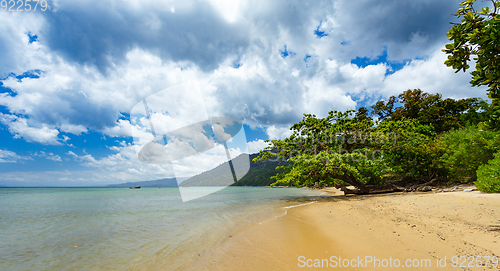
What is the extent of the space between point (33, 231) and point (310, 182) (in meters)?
16.2

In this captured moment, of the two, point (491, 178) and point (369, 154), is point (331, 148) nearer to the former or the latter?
point (369, 154)

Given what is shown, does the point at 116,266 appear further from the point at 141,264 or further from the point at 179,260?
the point at 179,260

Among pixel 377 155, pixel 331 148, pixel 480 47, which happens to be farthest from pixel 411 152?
pixel 480 47

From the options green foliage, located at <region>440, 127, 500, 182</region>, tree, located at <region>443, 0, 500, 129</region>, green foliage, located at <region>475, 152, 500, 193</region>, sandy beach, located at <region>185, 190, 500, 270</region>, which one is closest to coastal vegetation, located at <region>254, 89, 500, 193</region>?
green foliage, located at <region>440, 127, 500, 182</region>

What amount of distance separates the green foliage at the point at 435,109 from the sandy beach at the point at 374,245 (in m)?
30.6

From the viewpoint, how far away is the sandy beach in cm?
344

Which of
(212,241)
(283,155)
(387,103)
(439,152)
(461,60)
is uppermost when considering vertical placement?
(387,103)

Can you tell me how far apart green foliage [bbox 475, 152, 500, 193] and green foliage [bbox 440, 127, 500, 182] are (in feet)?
10.6

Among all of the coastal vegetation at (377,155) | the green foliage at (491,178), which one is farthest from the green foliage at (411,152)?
the green foliage at (491,178)

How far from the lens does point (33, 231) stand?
7.88 meters

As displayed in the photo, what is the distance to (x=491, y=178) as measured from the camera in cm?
928

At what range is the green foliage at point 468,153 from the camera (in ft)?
41.7

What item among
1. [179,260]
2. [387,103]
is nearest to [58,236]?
[179,260]

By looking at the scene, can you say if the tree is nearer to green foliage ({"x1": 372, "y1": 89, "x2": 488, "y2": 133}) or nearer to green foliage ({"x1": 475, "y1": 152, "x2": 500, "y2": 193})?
green foliage ({"x1": 475, "y1": 152, "x2": 500, "y2": 193})
